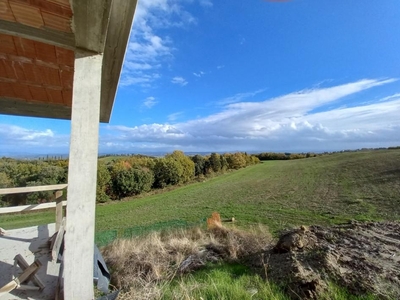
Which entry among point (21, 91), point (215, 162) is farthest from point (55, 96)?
point (215, 162)

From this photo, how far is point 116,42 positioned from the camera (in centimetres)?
197

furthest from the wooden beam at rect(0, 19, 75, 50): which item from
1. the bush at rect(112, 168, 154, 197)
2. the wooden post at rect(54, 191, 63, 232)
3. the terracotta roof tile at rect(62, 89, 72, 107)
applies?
the bush at rect(112, 168, 154, 197)

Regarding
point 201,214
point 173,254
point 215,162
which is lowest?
point 201,214

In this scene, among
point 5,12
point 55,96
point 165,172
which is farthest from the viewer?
point 165,172

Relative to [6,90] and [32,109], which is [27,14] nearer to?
[6,90]

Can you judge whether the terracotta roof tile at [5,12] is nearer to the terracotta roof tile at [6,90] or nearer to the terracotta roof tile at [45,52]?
the terracotta roof tile at [45,52]

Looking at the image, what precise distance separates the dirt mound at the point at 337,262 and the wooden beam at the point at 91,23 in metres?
3.24

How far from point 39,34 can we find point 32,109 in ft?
7.40

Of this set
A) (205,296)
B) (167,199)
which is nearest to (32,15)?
(205,296)

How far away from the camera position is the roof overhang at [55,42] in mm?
1545

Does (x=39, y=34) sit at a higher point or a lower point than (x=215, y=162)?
higher

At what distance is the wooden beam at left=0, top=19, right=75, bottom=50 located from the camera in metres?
1.66

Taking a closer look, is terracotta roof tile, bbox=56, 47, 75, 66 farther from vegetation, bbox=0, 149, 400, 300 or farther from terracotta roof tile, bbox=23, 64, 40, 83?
vegetation, bbox=0, 149, 400, 300

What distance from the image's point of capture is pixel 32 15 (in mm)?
1596
